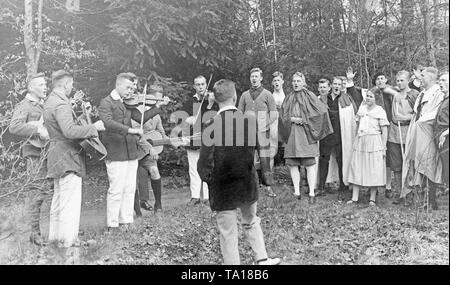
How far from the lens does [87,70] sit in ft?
22.3

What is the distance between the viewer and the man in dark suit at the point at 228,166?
155 inches

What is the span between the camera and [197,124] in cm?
614

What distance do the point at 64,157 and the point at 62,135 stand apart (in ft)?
0.67

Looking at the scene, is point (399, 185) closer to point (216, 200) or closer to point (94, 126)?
point (216, 200)

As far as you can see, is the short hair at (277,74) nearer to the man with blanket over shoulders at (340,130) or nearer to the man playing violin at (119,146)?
the man with blanket over shoulders at (340,130)

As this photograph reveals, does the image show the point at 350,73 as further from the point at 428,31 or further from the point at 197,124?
the point at 197,124

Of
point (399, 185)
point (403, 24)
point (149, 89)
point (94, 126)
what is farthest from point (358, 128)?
point (94, 126)

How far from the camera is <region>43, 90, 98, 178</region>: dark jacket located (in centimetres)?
450

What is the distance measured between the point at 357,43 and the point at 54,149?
3.61m

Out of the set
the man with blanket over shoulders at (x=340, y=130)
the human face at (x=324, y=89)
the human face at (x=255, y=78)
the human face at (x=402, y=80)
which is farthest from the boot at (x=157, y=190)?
the human face at (x=402, y=80)

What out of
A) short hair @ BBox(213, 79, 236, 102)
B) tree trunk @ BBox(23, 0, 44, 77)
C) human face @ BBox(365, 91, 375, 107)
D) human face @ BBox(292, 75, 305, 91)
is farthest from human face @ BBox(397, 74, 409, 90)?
tree trunk @ BBox(23, 0, 44, 77)

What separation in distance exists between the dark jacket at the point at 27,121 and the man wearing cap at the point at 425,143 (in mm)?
3791

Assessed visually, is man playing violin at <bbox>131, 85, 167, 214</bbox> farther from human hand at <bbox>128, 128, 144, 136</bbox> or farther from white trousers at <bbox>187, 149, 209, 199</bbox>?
human hand at <bbox>128, 128, 144, 136</bbox>
